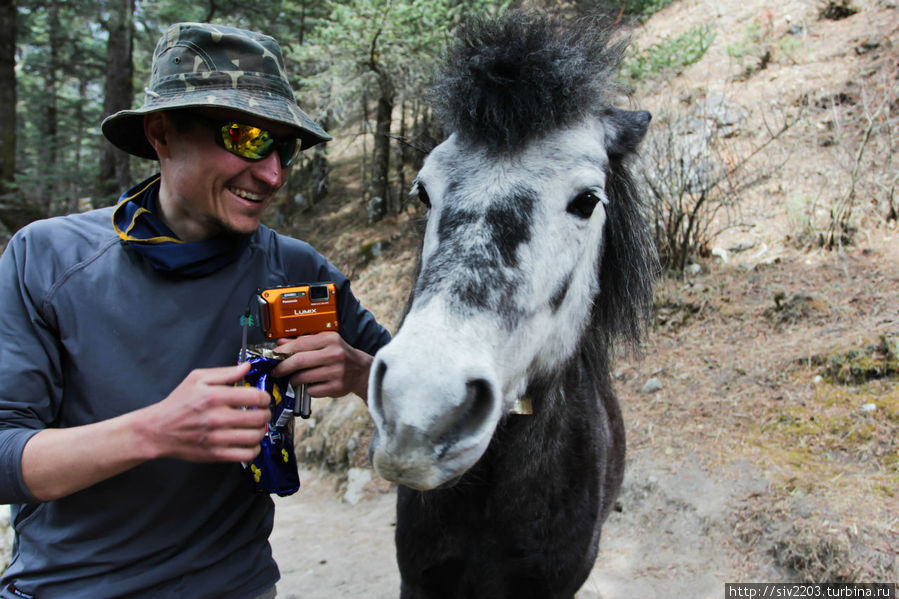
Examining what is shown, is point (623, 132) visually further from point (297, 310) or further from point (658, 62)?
point (658, 62)

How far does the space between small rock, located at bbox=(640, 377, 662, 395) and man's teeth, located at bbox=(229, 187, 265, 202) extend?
4.82 meters

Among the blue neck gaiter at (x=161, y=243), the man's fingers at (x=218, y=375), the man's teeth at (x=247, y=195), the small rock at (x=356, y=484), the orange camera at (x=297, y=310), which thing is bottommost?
the small rock at (x=356, y=484)

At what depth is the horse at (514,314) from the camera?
1.33 m

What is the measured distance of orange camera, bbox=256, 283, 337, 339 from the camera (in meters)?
1.67

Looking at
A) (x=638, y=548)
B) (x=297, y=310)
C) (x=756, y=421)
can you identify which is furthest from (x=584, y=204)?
(x=756, y=421)

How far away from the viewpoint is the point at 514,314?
156 cm

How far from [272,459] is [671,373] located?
4980mm

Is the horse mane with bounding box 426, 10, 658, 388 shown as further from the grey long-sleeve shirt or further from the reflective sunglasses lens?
the grey long-sleeve shirt

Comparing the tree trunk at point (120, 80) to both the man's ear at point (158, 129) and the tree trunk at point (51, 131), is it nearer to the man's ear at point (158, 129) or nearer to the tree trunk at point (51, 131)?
the tree trunk at point (51, 131)

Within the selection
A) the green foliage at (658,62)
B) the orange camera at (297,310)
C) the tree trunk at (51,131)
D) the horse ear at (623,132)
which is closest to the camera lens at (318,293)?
the orange camera at (297,310)

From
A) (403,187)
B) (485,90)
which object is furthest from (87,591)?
(403,187)

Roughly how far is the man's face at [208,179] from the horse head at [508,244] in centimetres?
53

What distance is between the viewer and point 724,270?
7.00 meters

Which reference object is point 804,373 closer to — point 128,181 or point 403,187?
point 403,187
